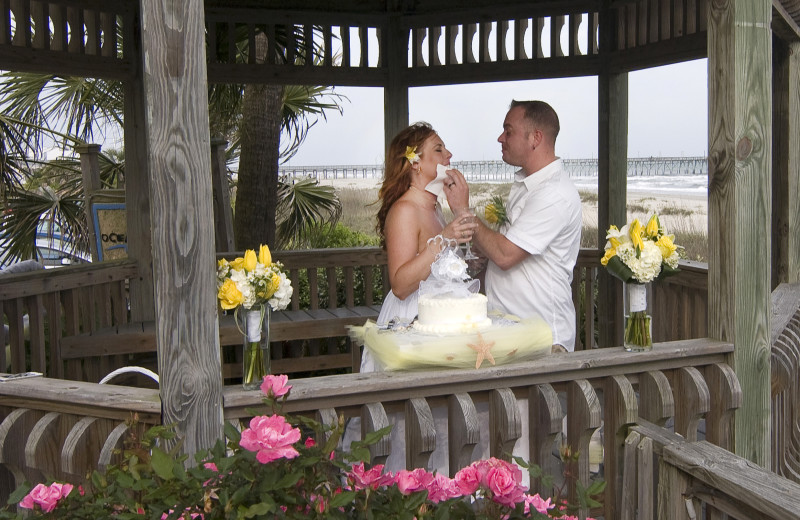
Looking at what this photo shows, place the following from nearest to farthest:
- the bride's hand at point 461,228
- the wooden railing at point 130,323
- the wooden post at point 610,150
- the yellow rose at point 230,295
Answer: the yellow rose at point 230,295, the bride's hand at point 461,228, the wooden railing at point 130,323, the wooden post at point 610,150

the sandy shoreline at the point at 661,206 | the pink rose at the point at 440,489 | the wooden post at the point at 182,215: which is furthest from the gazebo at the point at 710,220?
the sandy shoreline at the point at 661,206

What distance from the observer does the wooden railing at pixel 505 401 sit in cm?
279

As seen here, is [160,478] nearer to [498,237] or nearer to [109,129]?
[498,237]

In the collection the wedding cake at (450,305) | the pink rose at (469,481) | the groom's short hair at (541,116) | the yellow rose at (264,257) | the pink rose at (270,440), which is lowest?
the pink rose at (469,481)

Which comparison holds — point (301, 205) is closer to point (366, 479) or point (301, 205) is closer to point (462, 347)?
point (462, 347)

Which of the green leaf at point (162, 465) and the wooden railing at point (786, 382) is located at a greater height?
the green leaf at point (162, 465)

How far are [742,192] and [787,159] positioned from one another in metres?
1.50

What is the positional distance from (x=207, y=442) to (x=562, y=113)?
1783cm

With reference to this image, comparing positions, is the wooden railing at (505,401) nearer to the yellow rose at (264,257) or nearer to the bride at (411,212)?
the yellow rose at (264,257)

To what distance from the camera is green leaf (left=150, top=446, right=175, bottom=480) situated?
159 centimetres

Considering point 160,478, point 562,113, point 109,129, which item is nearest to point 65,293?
point 160,478

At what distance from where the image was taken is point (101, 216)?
25.6 feet

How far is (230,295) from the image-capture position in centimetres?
271

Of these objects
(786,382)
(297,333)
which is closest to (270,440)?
(786,382)
